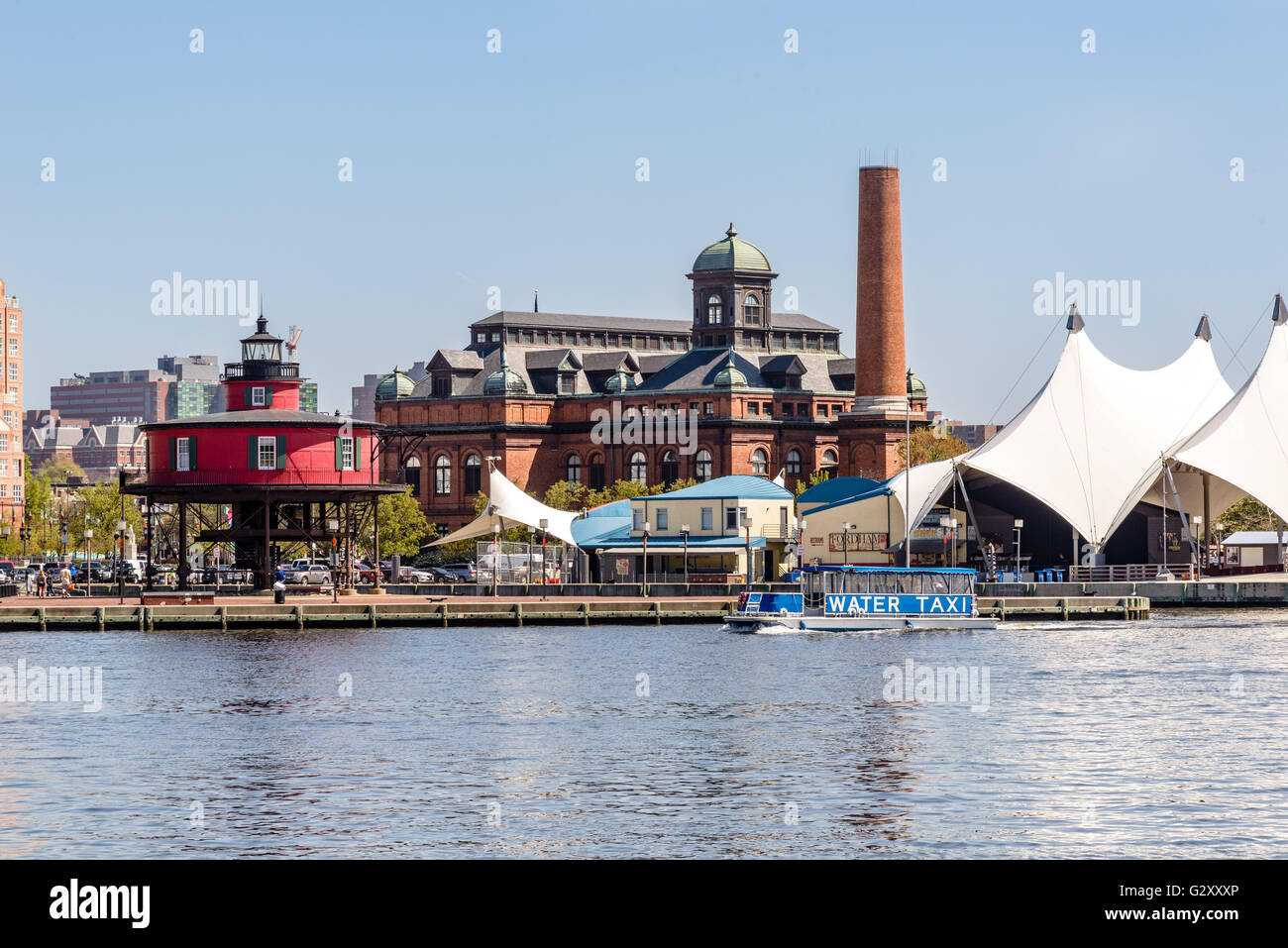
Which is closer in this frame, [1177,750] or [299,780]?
[299,780]

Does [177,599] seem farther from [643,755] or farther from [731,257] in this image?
[731,257]

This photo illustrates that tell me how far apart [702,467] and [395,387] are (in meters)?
35.2

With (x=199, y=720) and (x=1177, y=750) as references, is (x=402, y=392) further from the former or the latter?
(x=1177, y=750)

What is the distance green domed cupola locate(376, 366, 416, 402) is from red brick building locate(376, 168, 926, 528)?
0.54 ft

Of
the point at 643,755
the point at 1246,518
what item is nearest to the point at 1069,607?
the point at 643,755

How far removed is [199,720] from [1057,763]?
2359 cm

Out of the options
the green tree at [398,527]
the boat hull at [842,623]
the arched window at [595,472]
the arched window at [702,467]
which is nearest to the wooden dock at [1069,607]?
the boat hull at [842,623]

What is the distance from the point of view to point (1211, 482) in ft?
403

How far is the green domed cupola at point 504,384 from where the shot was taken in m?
174

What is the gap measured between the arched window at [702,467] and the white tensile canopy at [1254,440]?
56870 mm

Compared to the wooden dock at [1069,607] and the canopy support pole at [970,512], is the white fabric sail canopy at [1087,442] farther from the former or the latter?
the wooden dock at [1069,607]
